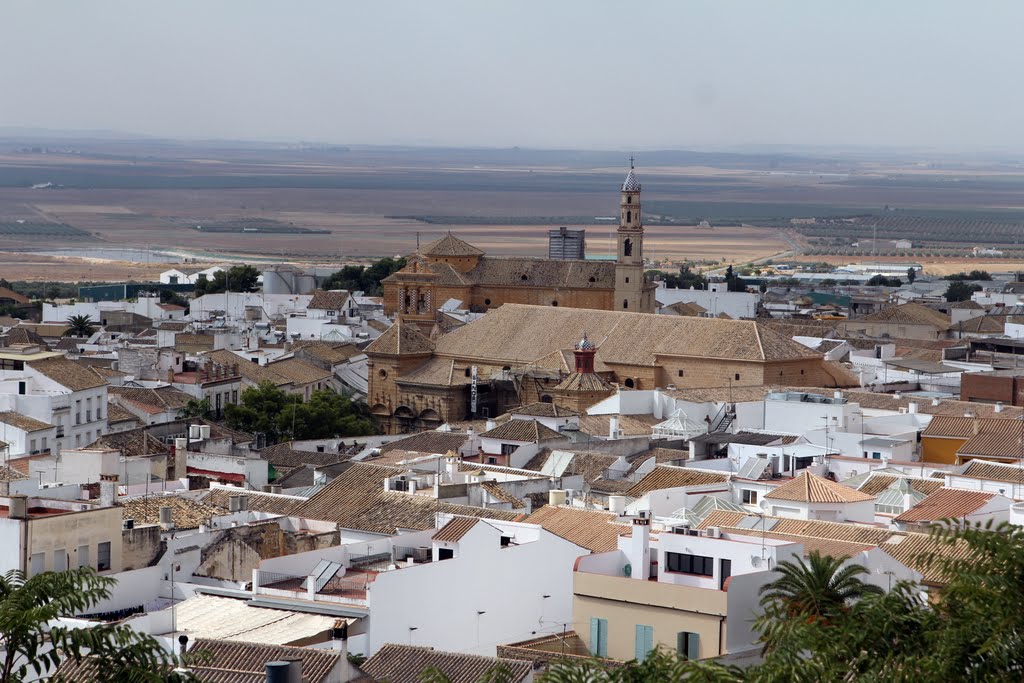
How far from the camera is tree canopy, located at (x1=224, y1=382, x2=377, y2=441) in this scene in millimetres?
60781

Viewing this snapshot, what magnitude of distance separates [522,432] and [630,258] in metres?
39.7

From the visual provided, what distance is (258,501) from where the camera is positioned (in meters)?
37.3

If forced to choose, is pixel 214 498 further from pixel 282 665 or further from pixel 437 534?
pixel 282 665

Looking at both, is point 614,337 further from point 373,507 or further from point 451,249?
point 373,507

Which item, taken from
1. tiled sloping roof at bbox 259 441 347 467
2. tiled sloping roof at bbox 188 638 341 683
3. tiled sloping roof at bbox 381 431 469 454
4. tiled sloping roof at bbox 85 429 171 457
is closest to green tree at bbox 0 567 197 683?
tiled sloping roof at bbox 188 638 341 683

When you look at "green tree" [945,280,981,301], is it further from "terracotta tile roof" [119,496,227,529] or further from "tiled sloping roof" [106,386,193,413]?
"terracotta tile roof" [119,496,227,529]

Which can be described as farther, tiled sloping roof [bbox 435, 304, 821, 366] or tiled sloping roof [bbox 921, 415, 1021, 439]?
tiled sloping roof [bbox 435, 304, 821, 366]

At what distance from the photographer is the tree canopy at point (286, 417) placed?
60.8 meters

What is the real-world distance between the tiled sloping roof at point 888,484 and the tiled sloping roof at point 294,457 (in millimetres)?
13312

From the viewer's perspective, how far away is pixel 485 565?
2948 centimetres

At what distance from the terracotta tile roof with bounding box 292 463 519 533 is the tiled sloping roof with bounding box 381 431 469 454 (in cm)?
1059

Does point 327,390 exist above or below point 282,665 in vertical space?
below

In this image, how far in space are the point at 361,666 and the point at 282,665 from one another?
4.85 m

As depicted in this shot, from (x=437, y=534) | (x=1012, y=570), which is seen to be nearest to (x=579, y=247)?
(x=437, y=534)
